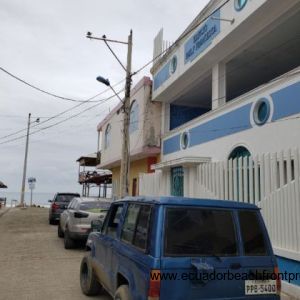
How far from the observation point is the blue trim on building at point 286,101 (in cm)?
870

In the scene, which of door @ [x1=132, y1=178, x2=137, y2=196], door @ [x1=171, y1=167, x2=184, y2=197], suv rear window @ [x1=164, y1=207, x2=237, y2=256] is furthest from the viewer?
door @ [x1=132, y1=178, x2=137, y2=196]

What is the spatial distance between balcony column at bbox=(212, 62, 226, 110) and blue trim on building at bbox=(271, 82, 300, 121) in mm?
3978

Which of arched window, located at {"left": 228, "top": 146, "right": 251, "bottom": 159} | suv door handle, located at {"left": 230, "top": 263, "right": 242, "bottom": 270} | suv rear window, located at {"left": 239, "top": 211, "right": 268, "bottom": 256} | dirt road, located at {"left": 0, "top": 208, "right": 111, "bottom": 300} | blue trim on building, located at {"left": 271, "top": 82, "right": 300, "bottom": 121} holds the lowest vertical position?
dirt road, located at {"left": 0, "top": 208, "right": 111, "bottom": 300}

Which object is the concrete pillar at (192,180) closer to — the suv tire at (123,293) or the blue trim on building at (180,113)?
the blue trim on building at (180,113)

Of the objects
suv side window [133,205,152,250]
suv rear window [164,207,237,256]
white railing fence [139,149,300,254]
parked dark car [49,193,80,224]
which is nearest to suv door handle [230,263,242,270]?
suv rear window [164,207,237,256]

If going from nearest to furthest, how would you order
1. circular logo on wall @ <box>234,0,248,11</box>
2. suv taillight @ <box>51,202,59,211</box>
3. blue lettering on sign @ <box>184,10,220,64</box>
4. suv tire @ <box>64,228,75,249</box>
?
1. circular logo on wall @ <box>234,0,248,11</box>
2. suv tire @ <box>64,228,75,249</box>
3. blue lettering on sign @ <box>184,10,220,64</box>
4. suv taillight @ <box>51,202,59,211</box>

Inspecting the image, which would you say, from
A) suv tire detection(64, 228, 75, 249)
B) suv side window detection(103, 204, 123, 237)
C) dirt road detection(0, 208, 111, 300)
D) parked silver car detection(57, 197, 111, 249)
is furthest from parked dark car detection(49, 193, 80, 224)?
suv side window detection(103, 204, 123, 237)

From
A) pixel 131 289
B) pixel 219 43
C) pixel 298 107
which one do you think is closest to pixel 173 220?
pixel 131 289

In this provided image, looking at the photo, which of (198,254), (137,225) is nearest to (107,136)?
(137,225)

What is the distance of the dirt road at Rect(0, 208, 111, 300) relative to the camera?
7367 millimetres

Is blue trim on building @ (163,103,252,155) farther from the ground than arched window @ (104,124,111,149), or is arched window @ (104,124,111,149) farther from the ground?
arched window @ (104,124,111,149)

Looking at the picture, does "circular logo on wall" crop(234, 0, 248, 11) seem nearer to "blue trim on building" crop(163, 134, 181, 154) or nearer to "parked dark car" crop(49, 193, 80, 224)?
"blue trim on building" crop(163, 134, 181, 154)

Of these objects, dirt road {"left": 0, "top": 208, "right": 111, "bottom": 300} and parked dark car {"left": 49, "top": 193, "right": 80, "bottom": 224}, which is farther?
parked dark car {"left": 49, "top": 193, "right": 80, "bottom": 224}

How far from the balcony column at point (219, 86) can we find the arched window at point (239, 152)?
2271 millimetres
